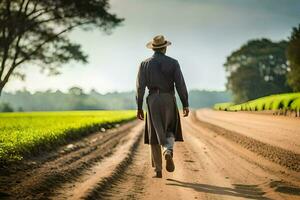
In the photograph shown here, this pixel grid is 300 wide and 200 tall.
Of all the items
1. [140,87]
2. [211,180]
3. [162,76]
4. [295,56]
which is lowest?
[211,180]

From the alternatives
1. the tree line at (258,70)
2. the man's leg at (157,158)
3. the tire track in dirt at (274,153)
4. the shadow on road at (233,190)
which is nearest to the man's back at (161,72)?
the man's leg at (157,158)

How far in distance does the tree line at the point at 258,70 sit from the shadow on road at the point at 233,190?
219 ft

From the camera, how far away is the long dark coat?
7.59 metres

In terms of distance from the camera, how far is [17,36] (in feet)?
78.3

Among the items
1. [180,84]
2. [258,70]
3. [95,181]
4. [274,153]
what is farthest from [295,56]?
[95,181]

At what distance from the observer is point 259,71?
7725 centimetres

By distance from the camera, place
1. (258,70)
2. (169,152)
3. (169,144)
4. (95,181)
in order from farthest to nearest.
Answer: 1. (258,70)
2. (169,144)
3. (169,152)
4. (95,181)

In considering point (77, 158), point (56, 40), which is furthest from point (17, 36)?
point (77, 158)

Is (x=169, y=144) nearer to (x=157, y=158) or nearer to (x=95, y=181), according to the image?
(x=157, y=158)

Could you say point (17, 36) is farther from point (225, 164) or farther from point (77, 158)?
point (225, 164)

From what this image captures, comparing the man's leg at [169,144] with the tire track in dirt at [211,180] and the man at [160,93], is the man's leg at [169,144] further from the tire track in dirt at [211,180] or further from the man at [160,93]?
the tire track in dirt at [211,180]

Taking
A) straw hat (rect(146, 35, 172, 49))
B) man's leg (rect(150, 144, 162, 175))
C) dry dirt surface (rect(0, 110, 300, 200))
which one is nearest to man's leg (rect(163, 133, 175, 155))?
man's leg (rect(150, 144, 162, 175))

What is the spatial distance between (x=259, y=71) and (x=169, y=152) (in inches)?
2858

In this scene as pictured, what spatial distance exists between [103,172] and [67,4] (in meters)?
17.2
